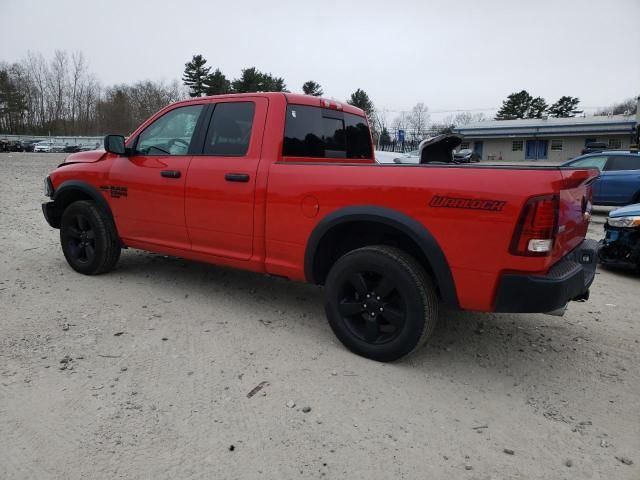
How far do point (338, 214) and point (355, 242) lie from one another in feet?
1.60

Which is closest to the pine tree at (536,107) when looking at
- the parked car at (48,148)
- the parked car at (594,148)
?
the parked car at (594,148)

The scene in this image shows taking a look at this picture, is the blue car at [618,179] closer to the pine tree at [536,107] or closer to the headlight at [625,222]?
the headlight at [625,222]

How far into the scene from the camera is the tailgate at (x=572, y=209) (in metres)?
2.75

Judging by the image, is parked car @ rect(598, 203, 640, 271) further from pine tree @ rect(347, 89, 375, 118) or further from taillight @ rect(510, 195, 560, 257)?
pine tree @ rect(347, 89, 375, 118)

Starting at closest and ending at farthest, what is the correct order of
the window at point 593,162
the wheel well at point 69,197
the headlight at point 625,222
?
1. the wheel well at point 69,197
2. the headlight at point 625,222
3. the window at point 593,162

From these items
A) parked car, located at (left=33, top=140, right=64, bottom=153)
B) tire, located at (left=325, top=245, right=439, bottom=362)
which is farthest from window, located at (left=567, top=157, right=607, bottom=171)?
parked car, located at (left=33, top=140, right=64, bottom=153)

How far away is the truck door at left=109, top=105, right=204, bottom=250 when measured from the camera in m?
4.41

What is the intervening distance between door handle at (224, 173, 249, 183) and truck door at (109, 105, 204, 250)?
0.57 metres

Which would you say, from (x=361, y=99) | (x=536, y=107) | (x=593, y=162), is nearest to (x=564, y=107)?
(x=536, y=107)

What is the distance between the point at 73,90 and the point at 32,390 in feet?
340

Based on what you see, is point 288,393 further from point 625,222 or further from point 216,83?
point 216,83

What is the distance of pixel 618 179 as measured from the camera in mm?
11086

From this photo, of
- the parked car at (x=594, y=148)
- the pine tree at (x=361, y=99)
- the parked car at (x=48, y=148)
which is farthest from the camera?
the pine tree at (x=361, y=99)

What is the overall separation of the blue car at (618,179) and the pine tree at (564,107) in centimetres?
7187
